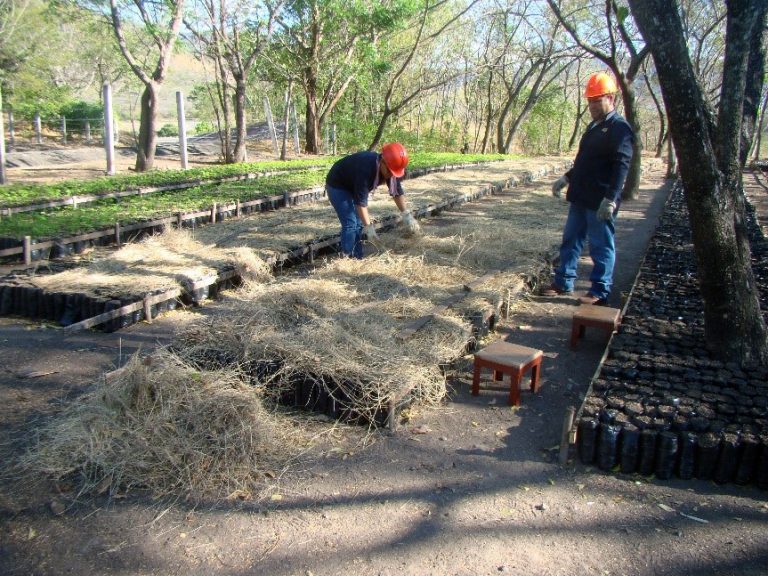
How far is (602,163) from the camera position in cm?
518

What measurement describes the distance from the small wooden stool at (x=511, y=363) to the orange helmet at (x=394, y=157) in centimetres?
209

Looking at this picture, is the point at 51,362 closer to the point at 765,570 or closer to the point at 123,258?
the point at 123,258

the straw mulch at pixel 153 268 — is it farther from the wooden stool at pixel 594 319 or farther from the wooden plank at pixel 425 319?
the wooden stool at pixel 594 319

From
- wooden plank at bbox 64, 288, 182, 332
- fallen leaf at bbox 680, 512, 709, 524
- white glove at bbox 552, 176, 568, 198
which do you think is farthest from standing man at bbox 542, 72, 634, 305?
wooden plank at bbox 64, 288, 182, 332

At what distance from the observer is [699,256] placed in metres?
3.79

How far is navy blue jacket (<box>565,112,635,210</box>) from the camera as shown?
4.98 meters

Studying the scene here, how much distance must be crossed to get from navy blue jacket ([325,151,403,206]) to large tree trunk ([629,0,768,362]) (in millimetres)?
2543

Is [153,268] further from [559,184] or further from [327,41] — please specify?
[327,41]

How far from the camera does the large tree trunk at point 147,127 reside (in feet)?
46.1

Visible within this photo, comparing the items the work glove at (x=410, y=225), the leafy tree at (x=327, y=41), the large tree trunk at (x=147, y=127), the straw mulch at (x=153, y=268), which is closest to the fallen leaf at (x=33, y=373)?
the straw mulch at (x=153, y=268)

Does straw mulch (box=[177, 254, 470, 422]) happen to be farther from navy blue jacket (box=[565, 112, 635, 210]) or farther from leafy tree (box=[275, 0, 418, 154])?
leafy tree (box=[275, 0, 418, 154])

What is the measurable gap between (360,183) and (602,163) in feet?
7.00

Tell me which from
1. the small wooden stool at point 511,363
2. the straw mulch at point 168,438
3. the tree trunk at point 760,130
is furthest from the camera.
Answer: the tree trunk at point 760,130

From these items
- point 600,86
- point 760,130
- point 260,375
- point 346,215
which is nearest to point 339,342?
point 260,375
